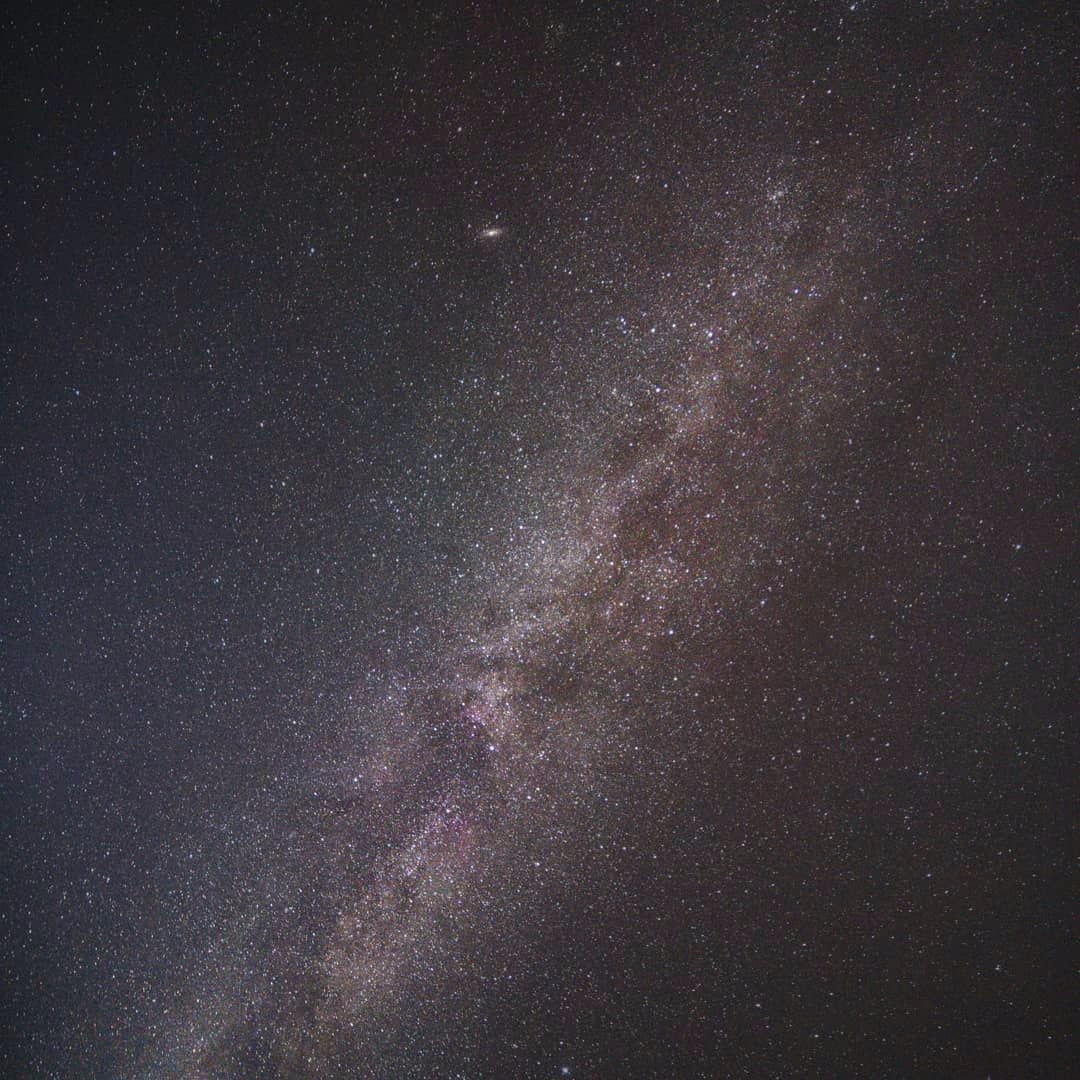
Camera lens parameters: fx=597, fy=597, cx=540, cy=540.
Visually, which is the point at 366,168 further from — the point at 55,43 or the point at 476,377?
the point at 55,43

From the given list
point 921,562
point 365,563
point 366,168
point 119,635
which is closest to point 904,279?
point 921,562

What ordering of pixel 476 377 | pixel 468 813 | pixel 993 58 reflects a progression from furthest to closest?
pixel 468 813
pixel 476 377
pixel 993 58

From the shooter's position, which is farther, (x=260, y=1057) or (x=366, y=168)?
(x=260, y=1057)

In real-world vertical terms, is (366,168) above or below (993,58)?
above

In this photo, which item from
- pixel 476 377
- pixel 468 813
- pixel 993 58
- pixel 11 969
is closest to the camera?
pixel 993 58

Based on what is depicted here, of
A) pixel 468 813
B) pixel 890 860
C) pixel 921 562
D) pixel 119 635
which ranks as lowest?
pixel 890 860

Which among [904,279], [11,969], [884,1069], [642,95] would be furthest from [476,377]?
[11,969]
